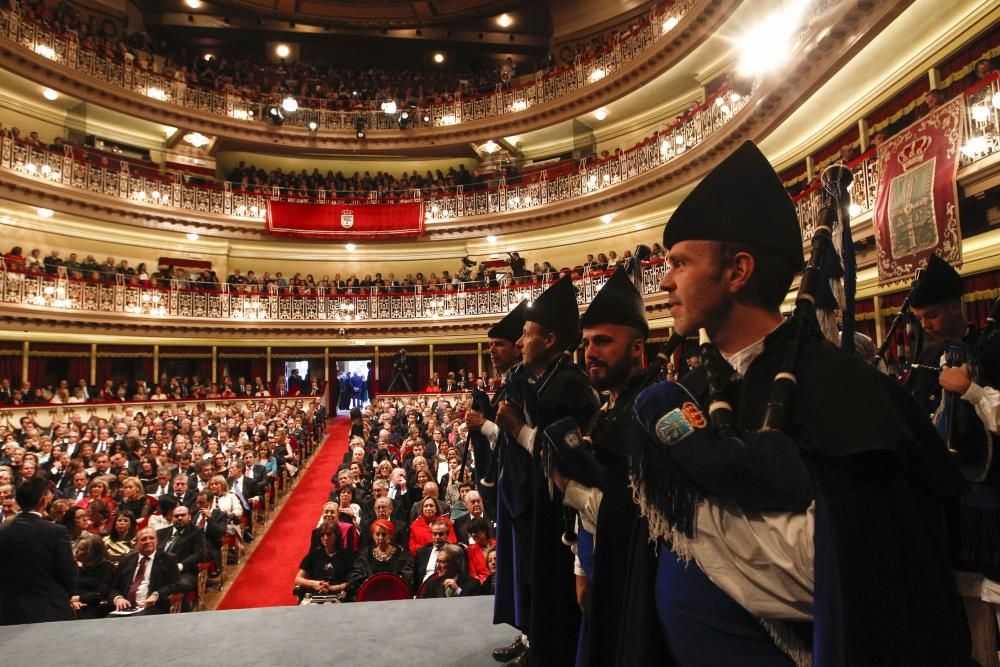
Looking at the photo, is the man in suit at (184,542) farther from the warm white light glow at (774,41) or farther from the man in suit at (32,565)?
the warm white light glow at (774,41)

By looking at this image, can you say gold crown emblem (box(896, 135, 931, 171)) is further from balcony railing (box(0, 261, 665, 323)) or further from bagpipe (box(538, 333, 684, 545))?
balcony railing (box(0, 261, 665, 323))

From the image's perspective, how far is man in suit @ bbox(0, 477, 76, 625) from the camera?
3.85 metres

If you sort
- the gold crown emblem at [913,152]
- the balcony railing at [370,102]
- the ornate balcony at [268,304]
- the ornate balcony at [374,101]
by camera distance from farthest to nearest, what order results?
the balcony railing at [370,102], the ornate balcony at [374,101], the ornate balcony at [268,304], the gold crown emblem at [913,152]

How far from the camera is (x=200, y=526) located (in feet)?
24.2

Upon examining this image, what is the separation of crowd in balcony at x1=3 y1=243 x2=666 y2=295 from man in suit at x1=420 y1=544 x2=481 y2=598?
1253 centimetres

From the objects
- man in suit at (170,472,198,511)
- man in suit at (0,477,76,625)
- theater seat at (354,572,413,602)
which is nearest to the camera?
man in suit at (0,477,76,625)

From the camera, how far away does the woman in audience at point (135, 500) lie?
7.58 m

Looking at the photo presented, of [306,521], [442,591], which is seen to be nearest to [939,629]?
[442,591]

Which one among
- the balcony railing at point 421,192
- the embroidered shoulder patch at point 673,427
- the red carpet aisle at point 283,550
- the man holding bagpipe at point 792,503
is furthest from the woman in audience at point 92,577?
the balcony railing at point 421,192

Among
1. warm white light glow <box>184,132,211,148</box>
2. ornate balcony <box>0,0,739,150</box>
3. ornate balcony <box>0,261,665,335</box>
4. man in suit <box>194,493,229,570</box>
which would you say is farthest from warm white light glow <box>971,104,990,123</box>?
warm white light glow <box>184,132,211,148</box>

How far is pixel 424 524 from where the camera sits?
22.8 ft

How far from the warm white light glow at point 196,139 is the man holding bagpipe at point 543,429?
21862mm

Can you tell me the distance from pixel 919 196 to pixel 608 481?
22.7 feet

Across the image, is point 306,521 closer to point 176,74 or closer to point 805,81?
point 805,81
